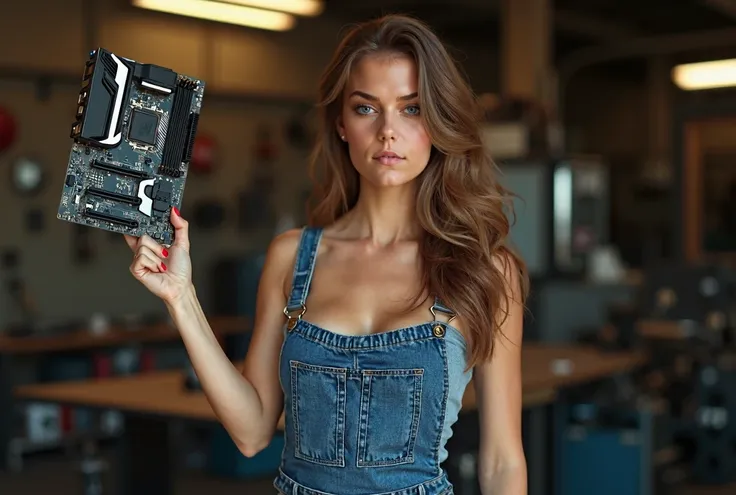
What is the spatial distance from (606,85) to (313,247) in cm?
1530

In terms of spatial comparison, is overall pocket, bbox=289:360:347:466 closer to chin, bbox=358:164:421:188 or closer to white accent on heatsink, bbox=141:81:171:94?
chin, bbox=358:164:421:188

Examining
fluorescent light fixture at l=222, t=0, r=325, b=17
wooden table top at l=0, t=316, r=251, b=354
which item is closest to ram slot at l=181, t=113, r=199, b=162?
fluorescent light fixture at l=222, t=0, r=325, b=17

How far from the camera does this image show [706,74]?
11148mm

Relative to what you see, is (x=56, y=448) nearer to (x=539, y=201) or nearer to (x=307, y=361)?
(x=539, y=201)

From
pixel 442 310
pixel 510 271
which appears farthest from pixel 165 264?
pixel 510 271

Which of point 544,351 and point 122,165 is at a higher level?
point 122,165

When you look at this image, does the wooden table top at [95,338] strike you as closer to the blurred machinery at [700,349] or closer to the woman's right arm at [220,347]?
the blurred machinery at [700,349]

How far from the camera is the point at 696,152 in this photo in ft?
34.2

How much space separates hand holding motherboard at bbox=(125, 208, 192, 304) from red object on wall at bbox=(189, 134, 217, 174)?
7.79 m

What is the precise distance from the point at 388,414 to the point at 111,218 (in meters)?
0.67

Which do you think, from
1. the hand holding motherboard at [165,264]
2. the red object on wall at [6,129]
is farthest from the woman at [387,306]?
the red object on wall at [6,129]

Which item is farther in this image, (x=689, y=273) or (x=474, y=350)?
(x=689, y=273)

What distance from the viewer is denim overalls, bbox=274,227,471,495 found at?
6.99 feet

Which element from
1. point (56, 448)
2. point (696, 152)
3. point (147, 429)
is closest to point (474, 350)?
point (147, 429)
